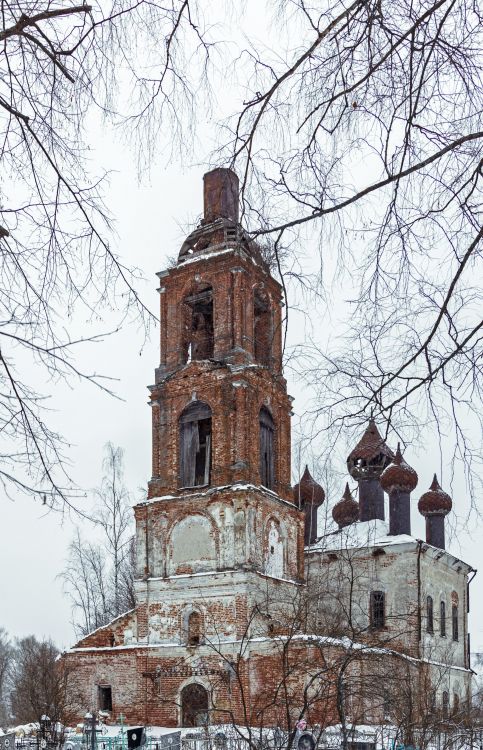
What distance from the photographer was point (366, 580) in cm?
3034

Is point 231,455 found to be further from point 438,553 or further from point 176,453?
point 438,553

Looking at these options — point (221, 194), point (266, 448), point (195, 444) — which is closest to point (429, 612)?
point (266, 448)

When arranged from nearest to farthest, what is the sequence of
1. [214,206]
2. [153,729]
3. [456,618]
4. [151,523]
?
1. [214,206]
2. [153,729]
3. [151,523]
4. [456,618]

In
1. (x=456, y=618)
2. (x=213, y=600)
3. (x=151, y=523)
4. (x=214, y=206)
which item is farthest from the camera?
(x=456, y=618)

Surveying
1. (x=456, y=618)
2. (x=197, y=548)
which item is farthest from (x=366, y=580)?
(x=197, y=548)

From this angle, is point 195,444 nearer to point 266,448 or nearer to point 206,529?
point 266,448

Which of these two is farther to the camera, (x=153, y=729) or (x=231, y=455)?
(x=231, y=455)

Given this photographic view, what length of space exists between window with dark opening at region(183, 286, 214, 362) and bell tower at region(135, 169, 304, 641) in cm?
3

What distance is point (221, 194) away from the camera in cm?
416

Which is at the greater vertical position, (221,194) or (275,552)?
(221,194)

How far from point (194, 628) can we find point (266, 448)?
5619mm

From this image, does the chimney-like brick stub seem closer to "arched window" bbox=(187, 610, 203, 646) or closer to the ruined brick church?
the ruined brick church

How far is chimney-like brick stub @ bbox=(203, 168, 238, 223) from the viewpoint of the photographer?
12.8 feet

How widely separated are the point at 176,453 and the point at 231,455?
201cm
